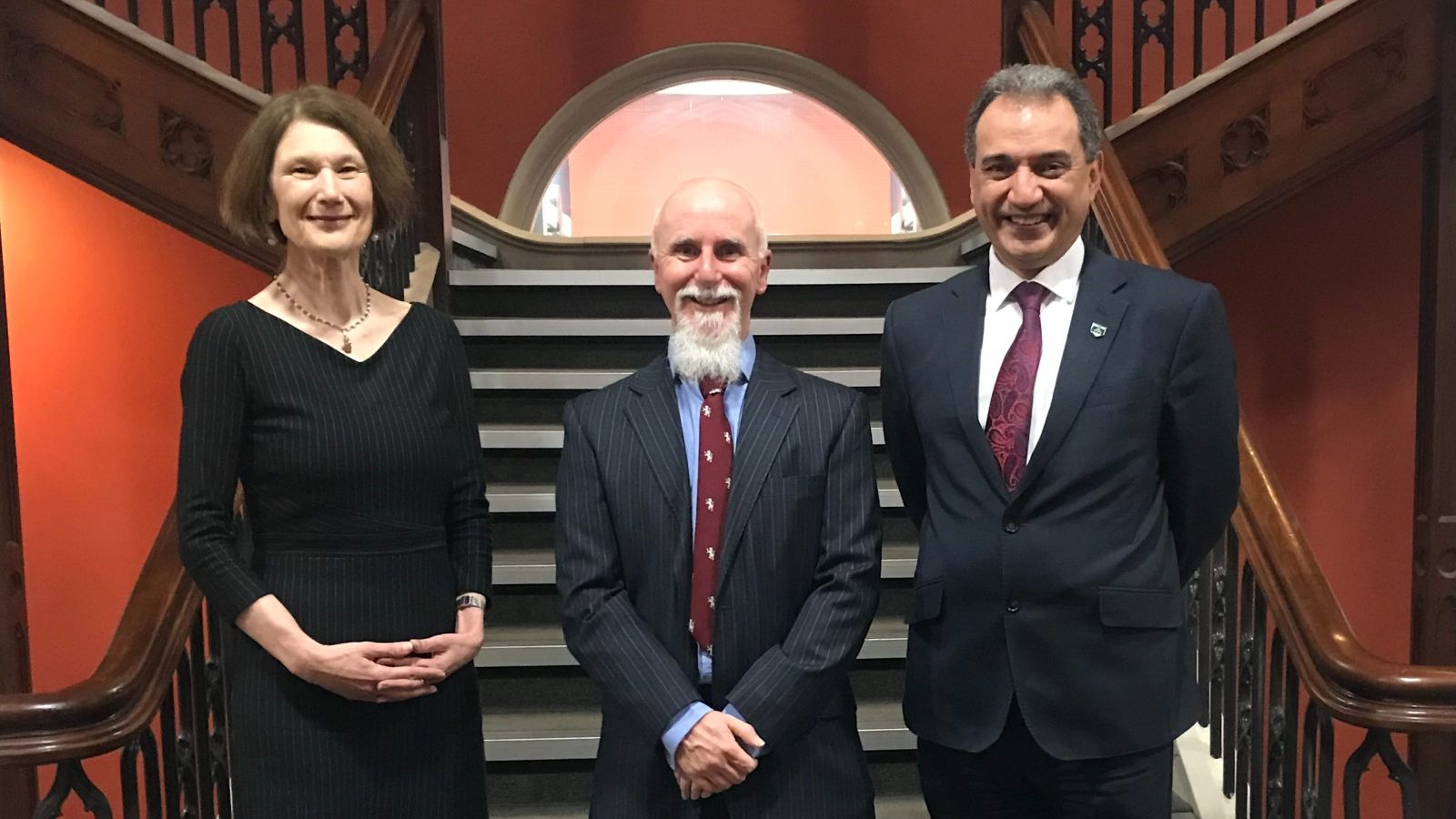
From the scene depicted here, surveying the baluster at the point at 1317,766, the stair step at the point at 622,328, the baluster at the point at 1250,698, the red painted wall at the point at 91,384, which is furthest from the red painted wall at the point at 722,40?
the baluster at the point at 1317,766

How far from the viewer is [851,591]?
160cm

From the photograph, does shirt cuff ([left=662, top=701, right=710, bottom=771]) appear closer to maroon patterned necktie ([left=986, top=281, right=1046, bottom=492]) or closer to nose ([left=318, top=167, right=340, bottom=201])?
maroon patterned necktie ([left=986, top=281, right=1046, bottom=492])

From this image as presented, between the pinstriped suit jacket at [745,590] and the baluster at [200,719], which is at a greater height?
the pinstriped suit jacket at [745,590]

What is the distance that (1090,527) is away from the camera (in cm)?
155

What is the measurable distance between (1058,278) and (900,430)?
1.14 ft

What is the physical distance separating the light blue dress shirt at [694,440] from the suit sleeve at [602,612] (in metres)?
0.02

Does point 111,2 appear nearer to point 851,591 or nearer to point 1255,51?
point 1255,51

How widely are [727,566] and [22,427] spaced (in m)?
4.95

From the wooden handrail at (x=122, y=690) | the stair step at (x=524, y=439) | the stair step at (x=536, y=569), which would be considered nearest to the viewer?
the wooden handrail at (x=122, y=690)

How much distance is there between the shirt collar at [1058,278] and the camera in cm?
164

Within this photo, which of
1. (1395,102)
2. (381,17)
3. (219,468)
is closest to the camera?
(219,468)

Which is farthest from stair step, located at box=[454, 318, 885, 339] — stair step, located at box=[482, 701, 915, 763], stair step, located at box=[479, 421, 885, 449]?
stair step, located at box=[482, 701, 915, 763]

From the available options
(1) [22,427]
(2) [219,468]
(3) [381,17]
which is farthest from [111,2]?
(2) [219,468]

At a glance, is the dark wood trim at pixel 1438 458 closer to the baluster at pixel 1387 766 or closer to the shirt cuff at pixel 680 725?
the baluster at pixel 1387 766
